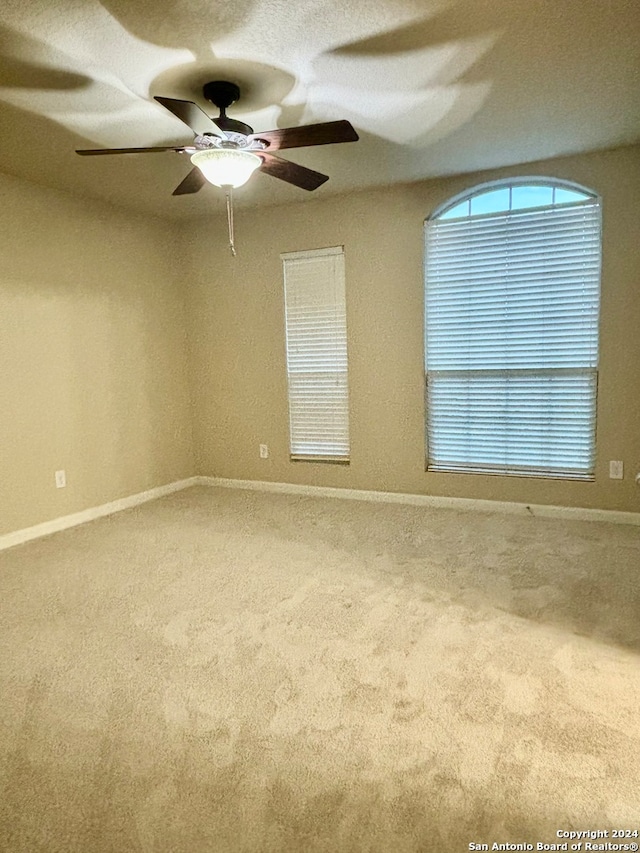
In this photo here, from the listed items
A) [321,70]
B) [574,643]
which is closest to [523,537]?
[574,643]

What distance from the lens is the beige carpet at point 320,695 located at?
1393mm

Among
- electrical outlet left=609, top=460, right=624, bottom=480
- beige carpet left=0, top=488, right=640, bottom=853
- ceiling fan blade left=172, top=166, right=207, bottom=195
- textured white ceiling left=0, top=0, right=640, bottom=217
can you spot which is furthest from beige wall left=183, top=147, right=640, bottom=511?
ceiling fan blade left=172, top=166, right=207, bottom=195

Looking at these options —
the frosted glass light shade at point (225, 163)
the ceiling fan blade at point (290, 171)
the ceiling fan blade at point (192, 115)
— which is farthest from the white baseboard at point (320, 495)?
the ceiling fan blade at point (192, 115)

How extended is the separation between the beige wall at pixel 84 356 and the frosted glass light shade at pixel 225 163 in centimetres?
191

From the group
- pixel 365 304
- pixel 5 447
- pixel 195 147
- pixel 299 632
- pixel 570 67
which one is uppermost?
pixel 570 67

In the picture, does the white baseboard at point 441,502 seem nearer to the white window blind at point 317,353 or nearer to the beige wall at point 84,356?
the white window blind at point 317,353

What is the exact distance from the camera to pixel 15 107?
8.27ft

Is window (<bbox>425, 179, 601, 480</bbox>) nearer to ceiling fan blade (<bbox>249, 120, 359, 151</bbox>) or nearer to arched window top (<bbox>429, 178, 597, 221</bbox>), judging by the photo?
arched window top (<bbox>429, 178, 597, 221</bbox>)

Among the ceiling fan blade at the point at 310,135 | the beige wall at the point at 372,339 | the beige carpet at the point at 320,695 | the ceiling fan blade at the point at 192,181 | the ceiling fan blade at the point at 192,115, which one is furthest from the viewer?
the beige wall at the point at 372,339

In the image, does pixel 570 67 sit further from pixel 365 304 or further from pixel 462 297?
pixel 365 304

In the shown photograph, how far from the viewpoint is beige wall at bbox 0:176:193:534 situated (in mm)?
3561

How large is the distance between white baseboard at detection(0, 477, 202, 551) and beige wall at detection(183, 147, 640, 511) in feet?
1.28

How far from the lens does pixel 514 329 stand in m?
3.74

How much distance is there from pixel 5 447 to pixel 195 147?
2361 millimetres
